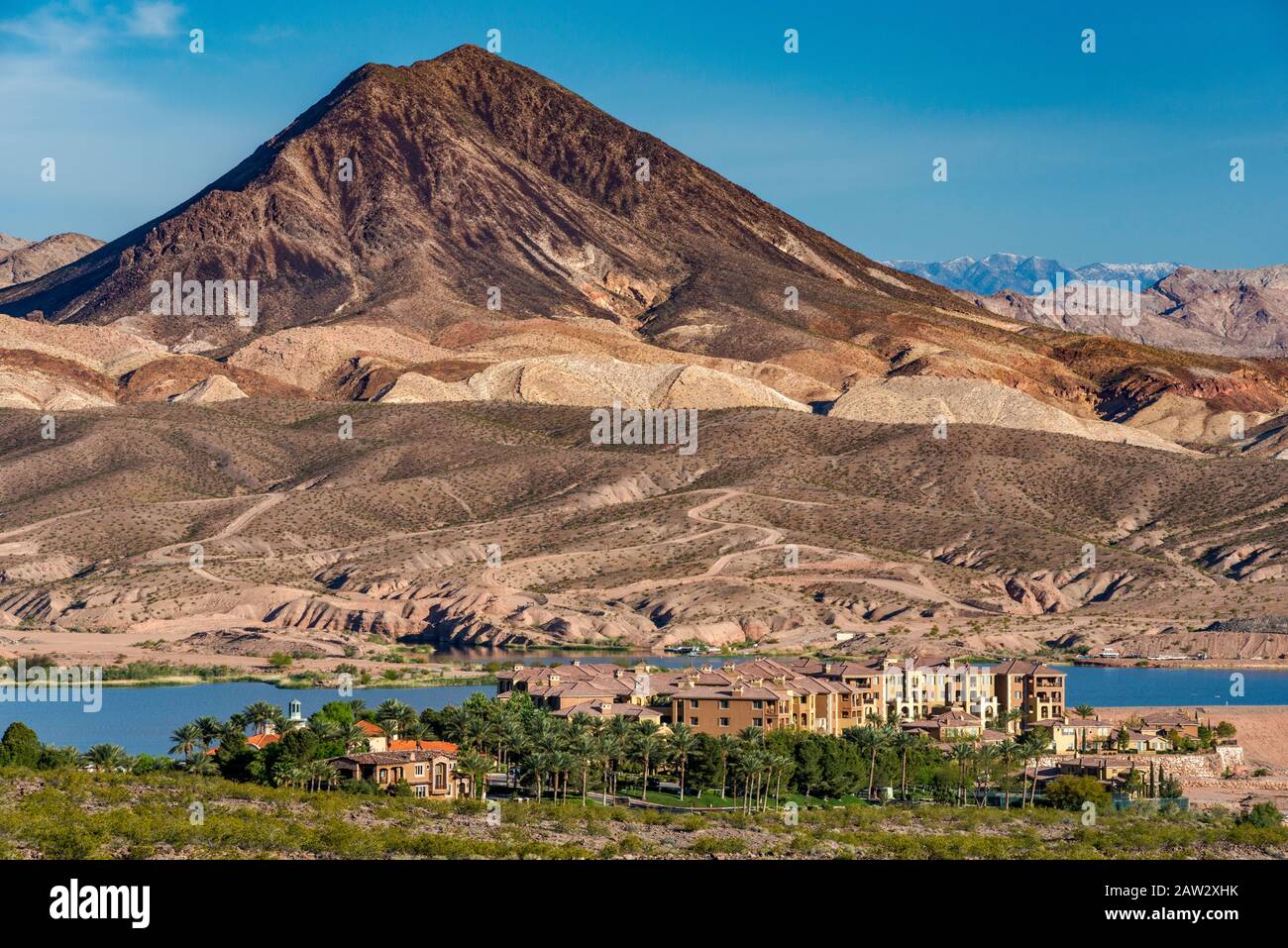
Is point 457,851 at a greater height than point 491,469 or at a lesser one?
lesser

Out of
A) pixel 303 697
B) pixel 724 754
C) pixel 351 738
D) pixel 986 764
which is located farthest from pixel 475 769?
pixel 303 697

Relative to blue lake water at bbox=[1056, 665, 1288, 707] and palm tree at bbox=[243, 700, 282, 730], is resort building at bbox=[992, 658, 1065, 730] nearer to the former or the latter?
blue lake water at bbox=[1056, 665, 1288, 707]

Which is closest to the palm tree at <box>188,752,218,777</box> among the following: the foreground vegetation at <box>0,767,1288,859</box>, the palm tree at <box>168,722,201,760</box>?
the foreground vegetation at <box>0,767,1288,859</box>

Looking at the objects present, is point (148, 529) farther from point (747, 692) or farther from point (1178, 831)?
point (1178, 831)

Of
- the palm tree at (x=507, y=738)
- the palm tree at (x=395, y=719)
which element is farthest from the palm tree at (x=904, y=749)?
the palm tree at (x=395, y=719)

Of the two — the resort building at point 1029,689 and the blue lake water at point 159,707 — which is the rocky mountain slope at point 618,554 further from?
the resort building at point 1029,689
